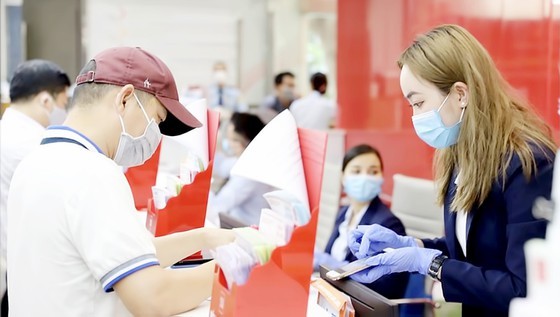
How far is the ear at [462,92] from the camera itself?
5.66ft

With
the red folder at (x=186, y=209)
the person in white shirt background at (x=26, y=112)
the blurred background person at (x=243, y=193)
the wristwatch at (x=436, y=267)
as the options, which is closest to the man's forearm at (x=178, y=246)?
the red folder at (x=186, y=209)

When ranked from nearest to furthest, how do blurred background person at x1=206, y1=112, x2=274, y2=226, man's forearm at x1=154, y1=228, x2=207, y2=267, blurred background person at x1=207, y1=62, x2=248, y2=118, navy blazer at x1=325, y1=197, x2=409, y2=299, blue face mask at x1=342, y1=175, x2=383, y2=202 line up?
man's forearm at x1=154, y1=228, x2=207, y2=267
navy blazer at x1=325, y1=197, x2=409, y2=299
blue face mask at x1=342, y1=175, x2=383, y2=202
blurred background person at x1=206, y1=112, x2=274, y2=226
blurred background person at x1=207, y1=62, x2=248, y2=118

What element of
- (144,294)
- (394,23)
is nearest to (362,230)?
(144,294)

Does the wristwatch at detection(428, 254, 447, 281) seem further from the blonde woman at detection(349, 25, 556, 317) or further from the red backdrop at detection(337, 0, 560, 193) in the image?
the red backdrop at detection(337, 0, 560, 193)

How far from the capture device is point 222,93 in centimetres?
869

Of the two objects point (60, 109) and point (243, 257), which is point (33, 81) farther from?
point (243, 257)

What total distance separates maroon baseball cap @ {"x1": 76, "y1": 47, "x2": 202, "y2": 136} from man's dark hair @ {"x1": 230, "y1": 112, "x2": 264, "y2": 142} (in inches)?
93.7

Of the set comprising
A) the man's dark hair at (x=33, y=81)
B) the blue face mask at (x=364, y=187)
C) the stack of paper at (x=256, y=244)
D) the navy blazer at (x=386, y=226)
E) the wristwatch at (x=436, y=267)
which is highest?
the man's dark hair at (x=33, y=81)

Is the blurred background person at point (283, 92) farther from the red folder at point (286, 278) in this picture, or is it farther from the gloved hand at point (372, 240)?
the red folder at point (286, 278)

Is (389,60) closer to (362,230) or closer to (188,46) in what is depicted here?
(362,230)

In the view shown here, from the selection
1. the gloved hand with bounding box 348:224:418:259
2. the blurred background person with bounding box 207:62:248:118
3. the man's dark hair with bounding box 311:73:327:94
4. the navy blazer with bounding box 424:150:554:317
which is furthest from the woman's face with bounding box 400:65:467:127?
the blurred background person with bounding box 207:62:248:118

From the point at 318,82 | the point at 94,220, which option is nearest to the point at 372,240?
the point at 94,220

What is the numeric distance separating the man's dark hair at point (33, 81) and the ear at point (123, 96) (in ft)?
6.20

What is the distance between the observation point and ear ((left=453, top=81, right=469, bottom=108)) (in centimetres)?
172
